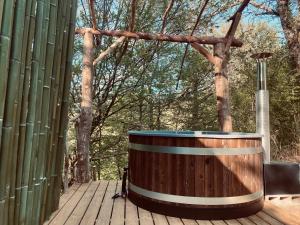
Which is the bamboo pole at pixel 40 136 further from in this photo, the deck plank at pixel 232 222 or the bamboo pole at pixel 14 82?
the deck plank at pixel 232 222

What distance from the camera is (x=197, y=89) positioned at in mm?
10695

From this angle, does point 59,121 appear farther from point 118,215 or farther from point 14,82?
point 14,82

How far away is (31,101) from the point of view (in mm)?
2465

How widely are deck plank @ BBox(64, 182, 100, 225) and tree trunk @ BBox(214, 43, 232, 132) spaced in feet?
8.53

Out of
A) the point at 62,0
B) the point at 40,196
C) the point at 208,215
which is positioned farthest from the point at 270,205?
the point at 62,0

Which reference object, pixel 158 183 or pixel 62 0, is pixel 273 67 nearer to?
pixel 158 183

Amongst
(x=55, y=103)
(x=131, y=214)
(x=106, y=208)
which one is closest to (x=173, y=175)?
(x=131, y=214)

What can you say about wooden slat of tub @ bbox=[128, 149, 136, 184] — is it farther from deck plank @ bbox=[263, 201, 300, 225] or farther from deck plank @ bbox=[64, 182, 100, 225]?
deck plank @ bbox=[263, 201, 300, 225]

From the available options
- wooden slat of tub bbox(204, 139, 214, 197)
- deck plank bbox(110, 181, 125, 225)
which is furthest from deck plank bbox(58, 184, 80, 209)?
→ wooden slat of tub bbox(204, 139, 214, 197)

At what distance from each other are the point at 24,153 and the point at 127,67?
300 inches

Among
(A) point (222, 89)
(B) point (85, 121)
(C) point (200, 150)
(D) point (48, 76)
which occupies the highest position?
(A) point (222, 89)

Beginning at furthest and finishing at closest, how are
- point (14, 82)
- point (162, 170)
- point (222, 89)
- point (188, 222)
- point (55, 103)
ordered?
point (222, 89) < point (162, 170) < point (188, 222) < point (55, 103) < point (14, 82)

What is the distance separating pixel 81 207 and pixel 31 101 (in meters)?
1.70

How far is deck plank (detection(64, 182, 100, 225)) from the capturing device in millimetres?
3188
